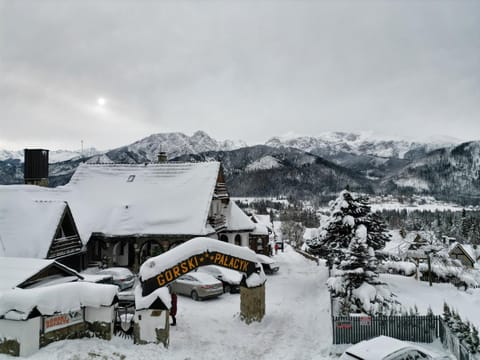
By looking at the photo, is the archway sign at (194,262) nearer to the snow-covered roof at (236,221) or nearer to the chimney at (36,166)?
the snow-covered roof at (236,221)

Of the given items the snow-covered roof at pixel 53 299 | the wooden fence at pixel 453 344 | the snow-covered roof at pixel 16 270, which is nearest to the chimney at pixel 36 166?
the snow-covered roof at pixel 16 270

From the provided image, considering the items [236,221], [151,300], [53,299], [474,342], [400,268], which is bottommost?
[400,268]

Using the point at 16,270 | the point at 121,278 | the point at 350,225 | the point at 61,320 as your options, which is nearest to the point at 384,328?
the point at 350,225

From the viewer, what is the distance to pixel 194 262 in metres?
16.3

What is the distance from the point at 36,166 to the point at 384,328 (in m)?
29.9

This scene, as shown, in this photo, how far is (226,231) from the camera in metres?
34.6

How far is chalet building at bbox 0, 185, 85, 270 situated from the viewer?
22.3m

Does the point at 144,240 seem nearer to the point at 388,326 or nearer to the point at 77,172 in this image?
the point at 77,172

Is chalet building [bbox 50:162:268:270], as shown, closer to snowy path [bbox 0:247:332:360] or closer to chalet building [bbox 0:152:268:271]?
chalet building [bbox 0:152:268:271]

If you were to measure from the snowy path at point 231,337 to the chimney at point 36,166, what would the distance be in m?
19.3

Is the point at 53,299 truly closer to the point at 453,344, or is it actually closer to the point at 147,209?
the point at 453,344

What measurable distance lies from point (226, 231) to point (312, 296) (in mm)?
12098

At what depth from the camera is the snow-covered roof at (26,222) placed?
2220 centimetres

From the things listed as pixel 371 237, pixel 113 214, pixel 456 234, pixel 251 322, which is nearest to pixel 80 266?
pixel 113 214
